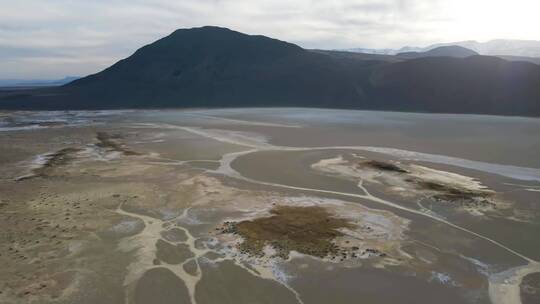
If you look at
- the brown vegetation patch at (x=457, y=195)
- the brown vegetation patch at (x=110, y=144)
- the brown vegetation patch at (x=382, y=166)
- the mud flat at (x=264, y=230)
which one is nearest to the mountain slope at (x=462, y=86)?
the mud flat at (x=264, y=230)

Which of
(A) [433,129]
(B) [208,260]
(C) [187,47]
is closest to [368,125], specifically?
(A) [433,129]

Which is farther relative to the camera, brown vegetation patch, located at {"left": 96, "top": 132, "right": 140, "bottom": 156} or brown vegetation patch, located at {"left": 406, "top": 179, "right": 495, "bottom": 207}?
brown vegetation patch, located at {"left": 96, "top": 132, "right": 140, "bottom": 156}

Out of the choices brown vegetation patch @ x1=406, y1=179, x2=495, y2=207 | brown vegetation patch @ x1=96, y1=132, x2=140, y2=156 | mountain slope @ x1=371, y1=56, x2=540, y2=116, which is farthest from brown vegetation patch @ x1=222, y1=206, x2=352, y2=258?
mountain slope @ x1=371, y1=56, x2=540, y2=116

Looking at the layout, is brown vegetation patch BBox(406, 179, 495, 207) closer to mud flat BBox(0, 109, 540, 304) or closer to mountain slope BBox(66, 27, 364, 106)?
mud flat BBox(0, 109, 540, 304)

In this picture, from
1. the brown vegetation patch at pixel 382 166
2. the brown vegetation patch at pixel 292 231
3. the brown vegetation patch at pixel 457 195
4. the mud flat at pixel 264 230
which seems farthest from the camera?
the brown vegetation patch at pixel 382 166

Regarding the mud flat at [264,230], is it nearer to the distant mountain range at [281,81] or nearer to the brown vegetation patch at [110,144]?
the brown vegetation patch at [110,144]

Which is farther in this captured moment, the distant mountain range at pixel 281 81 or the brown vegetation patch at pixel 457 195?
the distant mountain range at pixel 281 81
